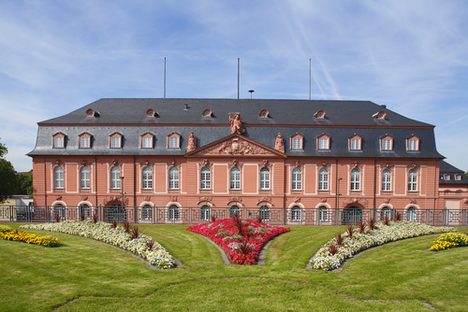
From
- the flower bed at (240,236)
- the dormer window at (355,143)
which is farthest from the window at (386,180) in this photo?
the flower bed at (240,236)

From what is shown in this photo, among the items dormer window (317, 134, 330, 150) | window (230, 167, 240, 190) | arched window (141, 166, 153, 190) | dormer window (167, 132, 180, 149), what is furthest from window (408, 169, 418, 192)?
arched window (141, 166, 153, 190)

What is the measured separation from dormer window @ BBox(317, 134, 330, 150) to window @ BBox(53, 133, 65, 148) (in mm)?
27080

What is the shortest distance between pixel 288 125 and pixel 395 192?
43.3 feet

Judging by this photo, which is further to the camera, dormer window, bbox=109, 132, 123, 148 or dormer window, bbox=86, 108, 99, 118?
dormer window, bbox=86, 108, 99, 118

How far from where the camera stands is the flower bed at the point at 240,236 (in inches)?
557

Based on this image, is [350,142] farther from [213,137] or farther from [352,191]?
[213,137]

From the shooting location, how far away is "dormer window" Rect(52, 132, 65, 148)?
114ft

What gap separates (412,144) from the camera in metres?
34.7

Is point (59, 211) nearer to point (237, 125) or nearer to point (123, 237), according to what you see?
point (237, 125)

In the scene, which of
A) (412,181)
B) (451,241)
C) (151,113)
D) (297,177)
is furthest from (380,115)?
(151,113)

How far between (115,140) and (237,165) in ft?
43.4

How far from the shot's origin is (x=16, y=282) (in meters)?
10.5

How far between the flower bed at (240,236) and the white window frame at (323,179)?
48.6ft

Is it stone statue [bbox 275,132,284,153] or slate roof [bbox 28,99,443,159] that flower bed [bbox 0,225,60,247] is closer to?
slate roof [bbox 28,99,443,159]
